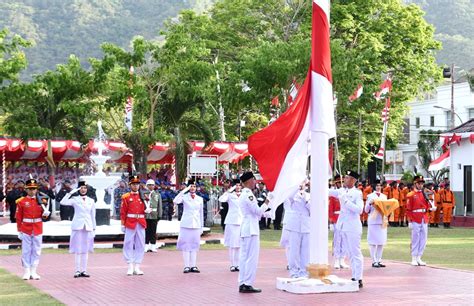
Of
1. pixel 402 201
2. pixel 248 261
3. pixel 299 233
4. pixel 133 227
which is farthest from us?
pixel 402 201

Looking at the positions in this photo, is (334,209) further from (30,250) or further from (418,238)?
(30,250)

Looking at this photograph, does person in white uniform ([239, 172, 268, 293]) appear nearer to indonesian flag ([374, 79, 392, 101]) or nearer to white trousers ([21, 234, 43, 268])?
white trousers ([21, 234, 43, 268])

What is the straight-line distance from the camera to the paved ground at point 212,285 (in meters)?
13.7

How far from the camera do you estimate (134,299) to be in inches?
545

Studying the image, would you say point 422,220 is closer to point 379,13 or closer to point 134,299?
point 134,299

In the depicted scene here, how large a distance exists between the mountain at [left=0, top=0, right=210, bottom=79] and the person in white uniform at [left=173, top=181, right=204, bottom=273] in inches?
3027

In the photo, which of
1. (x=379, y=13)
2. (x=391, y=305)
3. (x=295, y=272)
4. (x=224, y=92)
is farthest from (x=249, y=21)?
(x=391, y=305)

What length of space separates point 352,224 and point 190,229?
13.2 feet

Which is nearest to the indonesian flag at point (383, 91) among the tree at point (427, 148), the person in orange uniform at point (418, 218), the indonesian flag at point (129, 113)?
the indonesian flag at point (129, 113)

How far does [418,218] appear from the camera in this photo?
20391 mm

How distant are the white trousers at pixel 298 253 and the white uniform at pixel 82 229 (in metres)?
4.18

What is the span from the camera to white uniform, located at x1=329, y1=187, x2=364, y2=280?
15672 millimetres

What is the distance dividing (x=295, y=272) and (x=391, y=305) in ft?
11.3

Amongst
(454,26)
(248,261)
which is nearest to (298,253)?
(248,261)
